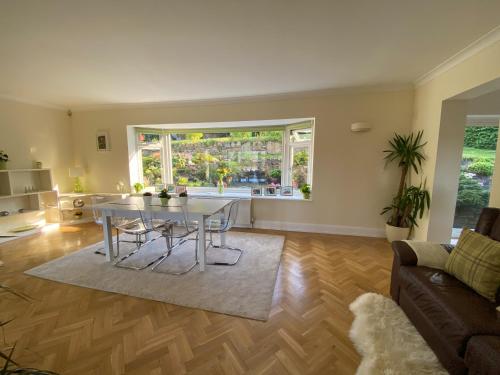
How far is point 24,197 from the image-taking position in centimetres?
431

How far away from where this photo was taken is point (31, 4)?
170cm

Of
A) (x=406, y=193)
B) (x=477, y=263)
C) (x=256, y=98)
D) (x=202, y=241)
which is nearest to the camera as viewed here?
(x=477, y=263)

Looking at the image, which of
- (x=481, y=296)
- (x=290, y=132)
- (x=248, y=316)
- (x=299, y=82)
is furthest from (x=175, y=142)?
(x=481, y=296)

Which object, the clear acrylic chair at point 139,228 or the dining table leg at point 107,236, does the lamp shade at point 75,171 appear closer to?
the clear acrylic chair at point 139,228

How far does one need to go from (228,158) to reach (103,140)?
2.76 meters

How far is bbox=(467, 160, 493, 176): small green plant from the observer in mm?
3654

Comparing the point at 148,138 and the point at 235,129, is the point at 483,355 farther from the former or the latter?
the point at 148,138

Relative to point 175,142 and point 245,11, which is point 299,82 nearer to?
point 245,11

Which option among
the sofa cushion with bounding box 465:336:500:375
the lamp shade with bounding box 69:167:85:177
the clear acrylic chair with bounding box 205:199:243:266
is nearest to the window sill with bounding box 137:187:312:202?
the clear acrylic chair with bounding box 205:199:243:266

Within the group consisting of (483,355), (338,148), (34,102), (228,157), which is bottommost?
(483,355)

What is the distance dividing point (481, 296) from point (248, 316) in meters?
1.70

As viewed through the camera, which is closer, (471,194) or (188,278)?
(188,278)

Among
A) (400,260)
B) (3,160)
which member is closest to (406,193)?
(400,260)

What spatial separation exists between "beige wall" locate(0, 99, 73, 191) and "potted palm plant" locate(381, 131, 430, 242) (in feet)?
21.1
